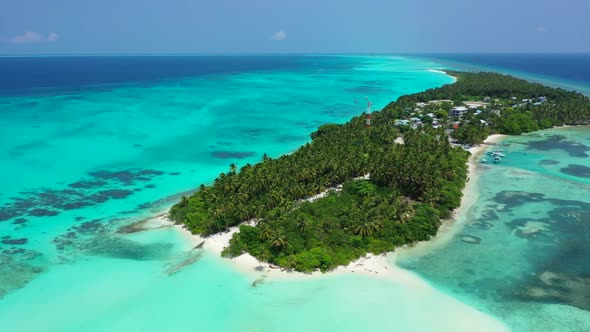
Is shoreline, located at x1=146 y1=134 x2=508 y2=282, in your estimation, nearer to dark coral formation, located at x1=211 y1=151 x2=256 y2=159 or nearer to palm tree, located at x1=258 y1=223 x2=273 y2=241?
palm tree, located at x1=258 y1=223 x2=273 y2=241

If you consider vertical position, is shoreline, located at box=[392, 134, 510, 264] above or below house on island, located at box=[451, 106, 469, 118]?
below

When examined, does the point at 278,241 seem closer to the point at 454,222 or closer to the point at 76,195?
the point at 454,222

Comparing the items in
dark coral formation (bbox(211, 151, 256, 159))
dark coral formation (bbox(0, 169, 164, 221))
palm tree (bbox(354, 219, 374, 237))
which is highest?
palm tree (bbox(354, 219, 374, 237))

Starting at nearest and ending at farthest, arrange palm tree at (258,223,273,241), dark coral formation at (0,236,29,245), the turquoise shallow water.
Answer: the turquoise shallow water, palm tree at (258,223,273,241), dark coral formation at (0,236,29,245)

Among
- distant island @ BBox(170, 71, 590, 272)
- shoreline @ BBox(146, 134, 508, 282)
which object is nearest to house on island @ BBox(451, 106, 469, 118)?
distant island @ BBox(170, 71, 590, 272)

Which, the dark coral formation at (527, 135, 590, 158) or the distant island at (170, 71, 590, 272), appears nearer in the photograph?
the distant island at (170, 71, 590, 272)

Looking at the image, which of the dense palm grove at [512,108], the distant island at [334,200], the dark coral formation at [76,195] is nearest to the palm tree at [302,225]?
the distant island at [334,200]

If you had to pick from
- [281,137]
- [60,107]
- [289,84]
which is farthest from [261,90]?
[281,137]

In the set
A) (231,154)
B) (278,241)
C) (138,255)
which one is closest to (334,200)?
Answer: (278,241)
